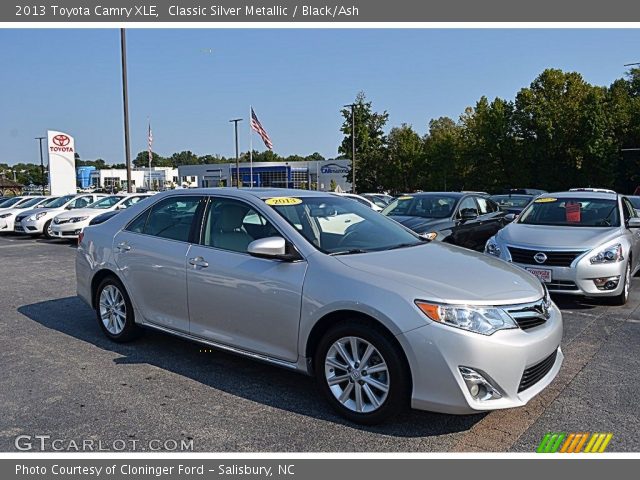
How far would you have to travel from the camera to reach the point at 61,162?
2895cm

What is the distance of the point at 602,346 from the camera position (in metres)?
5.49

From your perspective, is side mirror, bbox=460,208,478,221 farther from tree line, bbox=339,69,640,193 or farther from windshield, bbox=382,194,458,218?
tree line, bbox=339,69,640,193

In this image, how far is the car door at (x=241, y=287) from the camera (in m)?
4.02

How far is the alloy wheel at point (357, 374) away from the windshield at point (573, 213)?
222 inches

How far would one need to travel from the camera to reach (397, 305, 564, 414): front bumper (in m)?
3.35

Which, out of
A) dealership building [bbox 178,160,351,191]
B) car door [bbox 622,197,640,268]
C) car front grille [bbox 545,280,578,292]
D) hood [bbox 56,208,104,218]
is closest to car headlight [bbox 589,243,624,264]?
car front grille [bbox 545,280,578,292]

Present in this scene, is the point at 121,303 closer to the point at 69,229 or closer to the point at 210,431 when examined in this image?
the point at 210,431

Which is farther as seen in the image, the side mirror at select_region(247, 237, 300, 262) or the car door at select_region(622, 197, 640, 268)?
the car door at select_region(622, 197, 640, 268)

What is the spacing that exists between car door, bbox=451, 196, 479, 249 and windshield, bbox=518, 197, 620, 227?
1.51m

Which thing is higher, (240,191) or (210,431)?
(240,191)

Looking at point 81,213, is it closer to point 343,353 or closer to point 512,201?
point 512,201

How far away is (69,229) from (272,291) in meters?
13.2

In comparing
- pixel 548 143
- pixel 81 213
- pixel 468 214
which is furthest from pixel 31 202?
pixel 548 143

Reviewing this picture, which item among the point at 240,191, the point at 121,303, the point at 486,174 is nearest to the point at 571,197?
the point at 240,191
